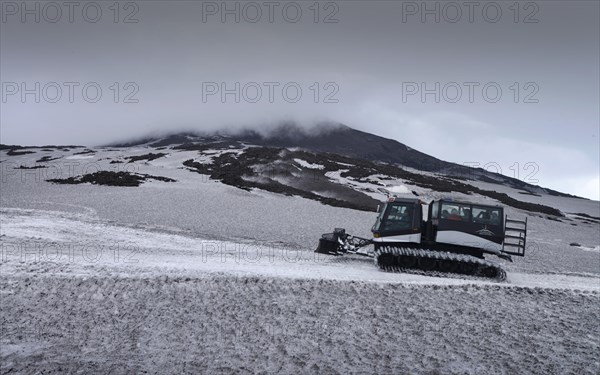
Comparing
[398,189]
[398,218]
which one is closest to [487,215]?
[398,218]

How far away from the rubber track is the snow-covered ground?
0.90m

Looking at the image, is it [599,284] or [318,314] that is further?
[599,284]

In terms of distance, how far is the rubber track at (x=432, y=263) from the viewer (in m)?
17.5

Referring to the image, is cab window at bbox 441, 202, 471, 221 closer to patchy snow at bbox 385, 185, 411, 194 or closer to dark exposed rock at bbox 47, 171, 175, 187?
dark exposed rock at bbox 47, 171, 175, 187

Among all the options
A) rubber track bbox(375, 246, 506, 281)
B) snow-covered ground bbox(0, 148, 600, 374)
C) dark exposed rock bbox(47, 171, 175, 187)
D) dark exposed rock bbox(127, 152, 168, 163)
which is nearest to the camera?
snow-covered ground bbox(0, 148, 600, 374)

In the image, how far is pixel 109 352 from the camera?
9.55 meters

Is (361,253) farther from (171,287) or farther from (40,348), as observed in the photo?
(40,348)

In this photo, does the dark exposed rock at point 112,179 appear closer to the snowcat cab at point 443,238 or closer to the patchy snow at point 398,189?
the patchy snow at point 398,189

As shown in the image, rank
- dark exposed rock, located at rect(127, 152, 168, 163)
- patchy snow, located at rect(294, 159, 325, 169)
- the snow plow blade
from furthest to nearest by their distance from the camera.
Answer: patchy snow, located at rect(294, 159, 325, 169), dark exposed rock, located at rect(127, 152, 168, 163), the snow plow blade

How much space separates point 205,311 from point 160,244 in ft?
31.4

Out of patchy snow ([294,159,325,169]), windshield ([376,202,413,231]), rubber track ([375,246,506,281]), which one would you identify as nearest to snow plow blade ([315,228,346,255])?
windshield ([376,202,413,231])

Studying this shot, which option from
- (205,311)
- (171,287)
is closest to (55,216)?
(171,287)

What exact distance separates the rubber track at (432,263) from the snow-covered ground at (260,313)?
2.95 feet

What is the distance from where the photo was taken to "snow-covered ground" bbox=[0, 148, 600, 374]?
9.66 meters
